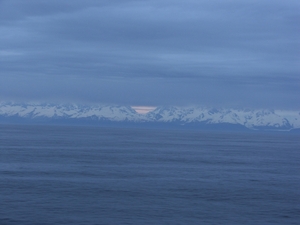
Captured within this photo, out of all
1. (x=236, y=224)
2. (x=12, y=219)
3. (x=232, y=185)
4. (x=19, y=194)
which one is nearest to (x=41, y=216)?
(x=12, y=219)

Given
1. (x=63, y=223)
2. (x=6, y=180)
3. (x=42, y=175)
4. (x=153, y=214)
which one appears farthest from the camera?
(x=42, y=175)

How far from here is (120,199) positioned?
117 feet

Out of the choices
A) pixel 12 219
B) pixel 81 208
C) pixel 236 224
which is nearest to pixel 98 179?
pixel 81 208

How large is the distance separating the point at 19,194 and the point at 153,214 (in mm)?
12396

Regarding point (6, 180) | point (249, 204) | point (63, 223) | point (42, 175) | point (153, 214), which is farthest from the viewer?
point (42, 175)

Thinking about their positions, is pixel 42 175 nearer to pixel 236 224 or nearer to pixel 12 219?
pixel 12 219

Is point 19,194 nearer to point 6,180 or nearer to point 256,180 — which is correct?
point 6,180

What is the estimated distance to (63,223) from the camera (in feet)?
93.4

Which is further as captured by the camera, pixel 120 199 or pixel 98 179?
pixel 98 179

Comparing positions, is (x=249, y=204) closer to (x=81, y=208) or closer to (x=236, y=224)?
(x=236, y=224)

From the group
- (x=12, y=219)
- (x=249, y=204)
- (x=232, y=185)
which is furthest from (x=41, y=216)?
(x=232, y=185)

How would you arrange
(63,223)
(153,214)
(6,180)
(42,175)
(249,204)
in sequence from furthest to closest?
(42,175), (6,180), (249,204), (153,214), (63,223)

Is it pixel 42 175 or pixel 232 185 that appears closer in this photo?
pixel 232 185

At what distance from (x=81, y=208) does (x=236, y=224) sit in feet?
37.4
